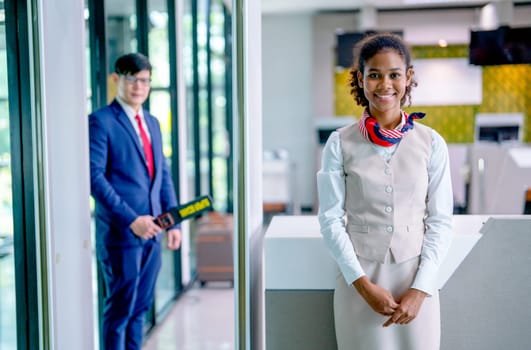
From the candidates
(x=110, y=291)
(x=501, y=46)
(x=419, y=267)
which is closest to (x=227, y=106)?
(x=501, y=46)

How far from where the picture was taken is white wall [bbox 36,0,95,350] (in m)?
2.34

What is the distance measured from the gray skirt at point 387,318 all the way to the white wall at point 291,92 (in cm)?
867

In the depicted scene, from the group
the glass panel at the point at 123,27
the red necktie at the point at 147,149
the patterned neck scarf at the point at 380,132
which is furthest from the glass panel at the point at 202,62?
the patterned neck scarf at the point at 380,132

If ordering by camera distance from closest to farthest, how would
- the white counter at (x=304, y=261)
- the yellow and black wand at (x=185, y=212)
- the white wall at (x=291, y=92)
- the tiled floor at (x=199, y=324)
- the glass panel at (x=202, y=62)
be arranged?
the white counter at (x=304, y=261), the yellow and black wand at (x=185, y=212), the tiled floor at (x=199, y=324), the glass panel at (x=202, y=62), the white wall at (x=291, y=92)

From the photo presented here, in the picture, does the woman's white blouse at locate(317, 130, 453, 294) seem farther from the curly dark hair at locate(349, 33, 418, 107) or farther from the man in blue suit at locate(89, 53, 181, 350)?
the man in blue suit at locate(89, 53, 181, 350)

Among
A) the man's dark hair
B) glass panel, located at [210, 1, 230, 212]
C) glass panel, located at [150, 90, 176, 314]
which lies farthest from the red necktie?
glass panel, located at [210, 1, 230, 212]

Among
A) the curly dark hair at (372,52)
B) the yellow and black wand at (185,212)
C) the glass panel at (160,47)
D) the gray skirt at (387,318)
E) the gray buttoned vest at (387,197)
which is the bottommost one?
the gray skirt at (387,318)

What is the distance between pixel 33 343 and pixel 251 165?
1.25 m

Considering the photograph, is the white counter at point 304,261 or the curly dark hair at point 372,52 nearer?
the curly dark hair at point 372,52

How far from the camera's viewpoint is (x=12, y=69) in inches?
94.6

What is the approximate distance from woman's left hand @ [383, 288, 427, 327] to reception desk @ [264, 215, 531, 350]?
40 cm

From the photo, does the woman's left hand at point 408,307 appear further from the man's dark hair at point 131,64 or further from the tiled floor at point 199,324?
the tiled floor at point 199,324

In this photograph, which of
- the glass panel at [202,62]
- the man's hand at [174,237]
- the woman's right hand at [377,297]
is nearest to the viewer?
the woman's right hand at [377,297]

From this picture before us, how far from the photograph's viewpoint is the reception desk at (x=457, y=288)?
212 cm
